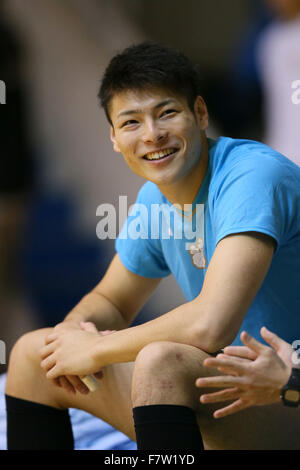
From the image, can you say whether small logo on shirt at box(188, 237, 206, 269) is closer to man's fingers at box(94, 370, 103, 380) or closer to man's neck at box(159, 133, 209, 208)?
man's neck at box(159, 133, 209, 208)

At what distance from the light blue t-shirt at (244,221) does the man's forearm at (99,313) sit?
0.56 ft

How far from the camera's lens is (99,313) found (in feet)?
5.41

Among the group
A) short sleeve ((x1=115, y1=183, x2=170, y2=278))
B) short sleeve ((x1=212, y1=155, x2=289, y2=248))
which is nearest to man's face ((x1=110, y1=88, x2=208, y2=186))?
short sleeve ((x1=212, y1=155, x2=289, y2=248))

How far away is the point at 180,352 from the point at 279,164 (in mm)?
426

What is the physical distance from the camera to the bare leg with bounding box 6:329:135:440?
4.93 feet

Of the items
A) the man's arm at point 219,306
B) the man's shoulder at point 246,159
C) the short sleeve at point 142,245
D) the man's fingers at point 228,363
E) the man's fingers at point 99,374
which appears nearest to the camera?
the man's fingers at point 228,363

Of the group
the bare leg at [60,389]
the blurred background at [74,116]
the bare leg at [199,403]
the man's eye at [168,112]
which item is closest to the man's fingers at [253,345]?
the bare leg at [199,403]

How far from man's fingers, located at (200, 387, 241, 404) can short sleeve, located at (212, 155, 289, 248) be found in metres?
0.29

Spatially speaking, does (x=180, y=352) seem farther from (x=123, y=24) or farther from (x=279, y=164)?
(x=123, y=24)

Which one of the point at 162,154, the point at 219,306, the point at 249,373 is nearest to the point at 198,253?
the point at 162,154

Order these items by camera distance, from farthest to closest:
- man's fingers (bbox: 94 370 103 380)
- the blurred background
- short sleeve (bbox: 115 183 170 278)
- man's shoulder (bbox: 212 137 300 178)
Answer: the blurred background → short sleeve (bbox: 115 183 170 278) → man's fingers (bbox: 94 370 103 380) → man's shoulder (bbox: 212 137 300 178)

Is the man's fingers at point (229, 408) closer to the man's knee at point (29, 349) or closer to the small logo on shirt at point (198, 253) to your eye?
the small logo on shirt at point (198, 253)

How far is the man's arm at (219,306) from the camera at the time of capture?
3.90 ft
